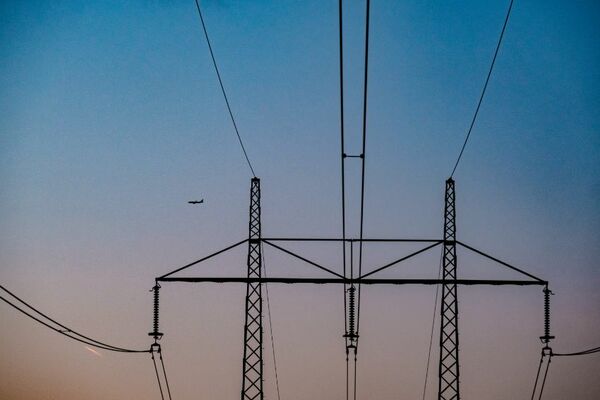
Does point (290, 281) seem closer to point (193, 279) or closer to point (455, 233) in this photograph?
point (193, 279)

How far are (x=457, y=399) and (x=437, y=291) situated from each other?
625cm

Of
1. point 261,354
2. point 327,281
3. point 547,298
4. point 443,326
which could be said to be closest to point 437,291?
point 443,326

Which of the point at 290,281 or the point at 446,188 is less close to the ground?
the point at 446,188

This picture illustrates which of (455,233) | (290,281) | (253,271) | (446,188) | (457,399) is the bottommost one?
(457,399)

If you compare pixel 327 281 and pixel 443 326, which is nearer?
pixel 327 281

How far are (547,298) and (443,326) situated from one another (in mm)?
5911

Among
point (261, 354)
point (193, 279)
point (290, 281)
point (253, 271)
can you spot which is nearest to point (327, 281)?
point (290, 281)

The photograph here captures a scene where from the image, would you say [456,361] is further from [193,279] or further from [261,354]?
[193,279]

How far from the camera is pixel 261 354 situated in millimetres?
18266

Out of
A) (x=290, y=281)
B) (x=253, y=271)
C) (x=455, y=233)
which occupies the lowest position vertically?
(x=290, y=281)

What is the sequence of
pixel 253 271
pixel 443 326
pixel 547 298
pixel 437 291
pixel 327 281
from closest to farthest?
pixel 327 281
pixel 547 298
pixel 253 271
pixel 443 326
pixel 437 291

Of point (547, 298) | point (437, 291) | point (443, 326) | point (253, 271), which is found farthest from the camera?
point (437, 291)

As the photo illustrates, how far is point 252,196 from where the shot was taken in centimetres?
1814

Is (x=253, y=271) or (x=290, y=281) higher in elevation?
(x=253, y=271)
